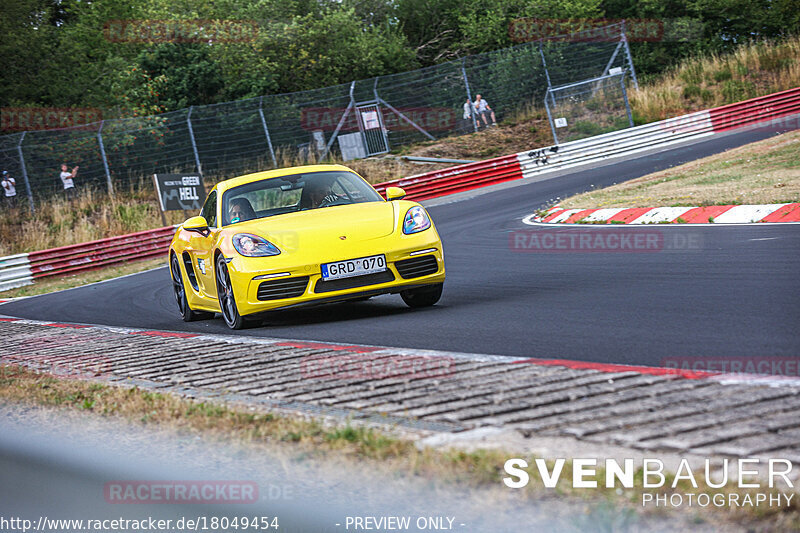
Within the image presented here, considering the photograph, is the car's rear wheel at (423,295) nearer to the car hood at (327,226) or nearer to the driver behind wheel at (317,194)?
the car hood at (327,226)

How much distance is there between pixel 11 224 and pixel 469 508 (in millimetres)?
26552

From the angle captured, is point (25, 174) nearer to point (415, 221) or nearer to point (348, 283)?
point (415, 221)

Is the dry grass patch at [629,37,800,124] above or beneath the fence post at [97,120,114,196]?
beneath

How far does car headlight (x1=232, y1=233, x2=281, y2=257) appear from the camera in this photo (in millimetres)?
7774

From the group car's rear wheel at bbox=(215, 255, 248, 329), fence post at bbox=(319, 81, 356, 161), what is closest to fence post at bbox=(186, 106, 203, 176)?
fence post at bbox=(319, 81, 356, 161)

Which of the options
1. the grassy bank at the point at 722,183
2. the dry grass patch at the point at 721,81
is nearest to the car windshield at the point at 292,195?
the grassy bank at the point at 722,183

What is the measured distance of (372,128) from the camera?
102ft

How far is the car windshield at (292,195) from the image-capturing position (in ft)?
28.1

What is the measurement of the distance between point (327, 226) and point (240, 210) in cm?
114

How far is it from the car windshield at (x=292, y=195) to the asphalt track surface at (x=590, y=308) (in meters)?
1.00

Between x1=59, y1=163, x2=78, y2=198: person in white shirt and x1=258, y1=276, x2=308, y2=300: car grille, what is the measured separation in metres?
21.7

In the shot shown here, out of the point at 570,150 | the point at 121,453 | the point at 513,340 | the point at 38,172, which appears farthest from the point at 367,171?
the point at 121,453

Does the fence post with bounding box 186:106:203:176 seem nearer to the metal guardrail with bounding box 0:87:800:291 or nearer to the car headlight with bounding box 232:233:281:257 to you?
the metal guardrail with bounding box 0:87:800:291

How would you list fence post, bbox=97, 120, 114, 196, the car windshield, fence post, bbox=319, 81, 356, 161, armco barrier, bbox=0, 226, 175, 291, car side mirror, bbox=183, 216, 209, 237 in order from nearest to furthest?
car side mirror, bbox=183, 216, 209, 237
the car windshield
armco barrier, bbox=0, 226, 175, 291
fence post, bbox=97, 120, 114, 196
fence post, bbox=319, 81, 356, 161
